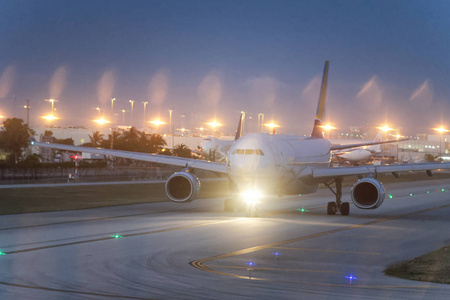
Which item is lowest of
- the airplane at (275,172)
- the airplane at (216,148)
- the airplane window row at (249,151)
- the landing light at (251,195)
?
Result: the landing light at (251,195)

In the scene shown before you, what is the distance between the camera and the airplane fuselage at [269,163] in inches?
1162

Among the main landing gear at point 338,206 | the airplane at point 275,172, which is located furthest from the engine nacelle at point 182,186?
the main landing gear at point 338,206

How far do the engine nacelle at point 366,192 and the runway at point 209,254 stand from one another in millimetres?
1017

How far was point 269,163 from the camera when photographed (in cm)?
2995

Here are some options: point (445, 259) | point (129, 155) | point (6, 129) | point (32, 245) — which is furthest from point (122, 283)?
point (6, 129)

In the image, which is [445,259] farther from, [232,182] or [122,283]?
[232,182]

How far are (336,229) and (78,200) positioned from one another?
65.5 ft

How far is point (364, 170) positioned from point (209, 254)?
49.7 feet

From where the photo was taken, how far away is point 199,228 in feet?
83.3

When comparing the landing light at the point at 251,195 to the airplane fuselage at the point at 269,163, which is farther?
the landing light at the point at 251,195

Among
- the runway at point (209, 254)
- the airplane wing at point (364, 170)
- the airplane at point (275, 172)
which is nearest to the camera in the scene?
the runway at point (209, 254)

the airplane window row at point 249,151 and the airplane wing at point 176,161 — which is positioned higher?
the airplane window row at point 249,151

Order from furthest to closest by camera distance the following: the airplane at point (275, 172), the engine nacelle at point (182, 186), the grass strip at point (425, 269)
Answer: the engine nacelle at point (182, 186) < the airplane at point (275, 172) < the grass strip at point (425, 269)

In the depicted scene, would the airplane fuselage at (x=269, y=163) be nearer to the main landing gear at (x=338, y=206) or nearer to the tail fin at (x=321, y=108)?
the main landing gear at (x=338, y=206)
